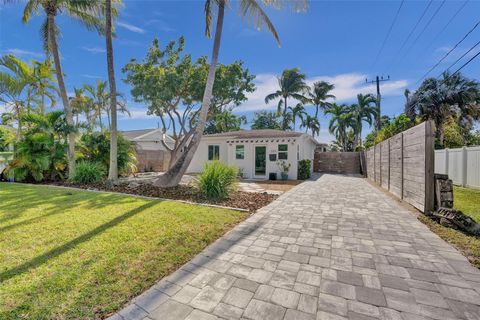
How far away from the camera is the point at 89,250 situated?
10.2 feet

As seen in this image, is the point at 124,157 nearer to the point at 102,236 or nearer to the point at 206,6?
the point at 206,6

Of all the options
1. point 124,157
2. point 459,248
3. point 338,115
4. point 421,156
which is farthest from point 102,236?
point 338,115

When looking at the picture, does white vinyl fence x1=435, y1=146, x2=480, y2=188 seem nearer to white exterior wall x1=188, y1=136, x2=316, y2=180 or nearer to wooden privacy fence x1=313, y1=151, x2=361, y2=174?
white exterior wall x1=188, y1=136, x2=316, y2=180

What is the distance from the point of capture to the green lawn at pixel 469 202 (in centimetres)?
525

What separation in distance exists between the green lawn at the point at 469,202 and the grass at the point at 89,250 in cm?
545

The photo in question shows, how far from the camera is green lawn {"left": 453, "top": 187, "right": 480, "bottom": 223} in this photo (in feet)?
17.2

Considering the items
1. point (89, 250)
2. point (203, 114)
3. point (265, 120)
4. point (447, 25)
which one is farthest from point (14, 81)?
point (265, 120)

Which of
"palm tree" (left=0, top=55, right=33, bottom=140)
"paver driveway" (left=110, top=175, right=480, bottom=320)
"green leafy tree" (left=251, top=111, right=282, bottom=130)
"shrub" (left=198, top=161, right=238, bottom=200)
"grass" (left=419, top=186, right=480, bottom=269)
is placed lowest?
"paver driveway" (left=110, top=175, right=480, bottom=320)

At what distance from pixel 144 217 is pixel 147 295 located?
265 centimetres

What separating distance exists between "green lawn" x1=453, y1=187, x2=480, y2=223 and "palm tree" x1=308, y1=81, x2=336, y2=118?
2466 cm

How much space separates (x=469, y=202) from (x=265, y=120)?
96.8 ft

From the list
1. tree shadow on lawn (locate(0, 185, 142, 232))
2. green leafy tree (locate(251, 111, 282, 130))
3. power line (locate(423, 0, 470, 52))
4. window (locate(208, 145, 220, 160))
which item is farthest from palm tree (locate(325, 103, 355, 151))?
tree shadow on lawn (locate(0, 185, 142, 232))

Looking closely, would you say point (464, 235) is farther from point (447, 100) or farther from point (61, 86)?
point (447, 100)

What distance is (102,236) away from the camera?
11.8 feet
